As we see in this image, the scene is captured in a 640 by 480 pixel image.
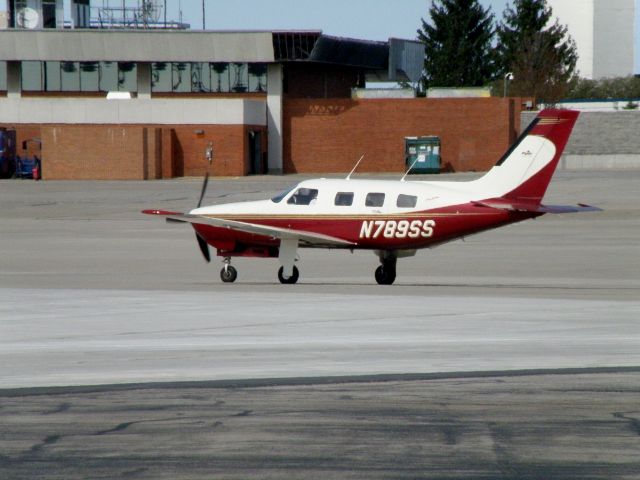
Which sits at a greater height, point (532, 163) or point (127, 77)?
point (127, 77)

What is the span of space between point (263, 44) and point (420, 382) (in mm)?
69202

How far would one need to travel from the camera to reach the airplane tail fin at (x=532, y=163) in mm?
22938

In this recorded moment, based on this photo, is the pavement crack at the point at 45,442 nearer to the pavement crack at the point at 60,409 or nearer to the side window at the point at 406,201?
the pavement crack at the point at 60,409

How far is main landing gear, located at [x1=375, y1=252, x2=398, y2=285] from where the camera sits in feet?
79.2

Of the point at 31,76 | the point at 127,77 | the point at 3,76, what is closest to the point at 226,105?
the point at 127,77

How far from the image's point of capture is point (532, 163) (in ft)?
75.7

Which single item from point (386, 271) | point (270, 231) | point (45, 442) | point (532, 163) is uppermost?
point (532, 163)

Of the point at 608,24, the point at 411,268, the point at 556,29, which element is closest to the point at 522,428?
the point at 411,268

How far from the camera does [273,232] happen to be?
23.6 metres

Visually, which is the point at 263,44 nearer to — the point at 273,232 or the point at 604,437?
the point at 273,232

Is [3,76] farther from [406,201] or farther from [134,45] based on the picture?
[406,201]

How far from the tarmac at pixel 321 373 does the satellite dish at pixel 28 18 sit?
59648 millimetres

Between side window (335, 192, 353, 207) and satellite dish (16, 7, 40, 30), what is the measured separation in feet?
214

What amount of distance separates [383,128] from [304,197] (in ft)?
192
